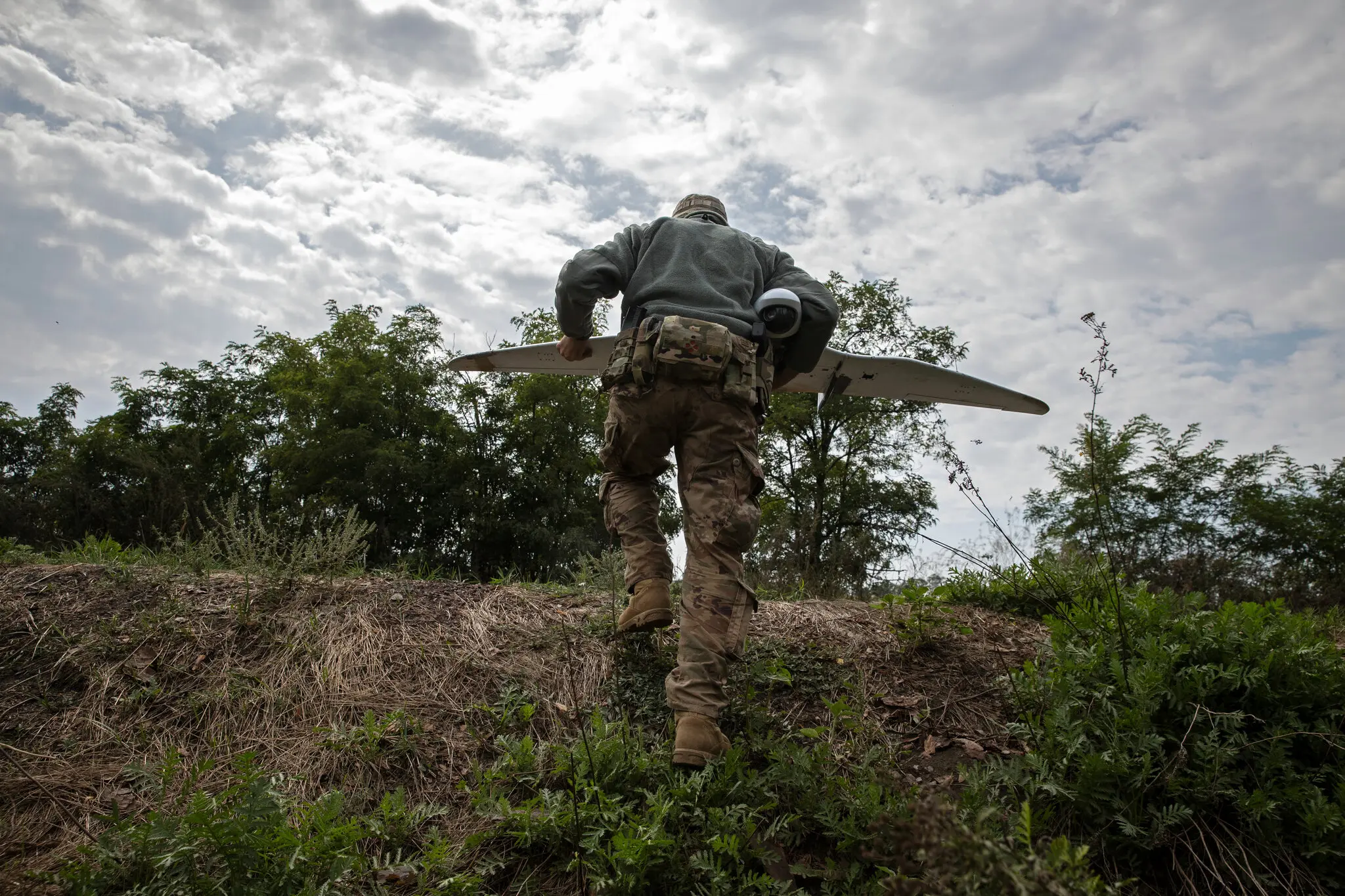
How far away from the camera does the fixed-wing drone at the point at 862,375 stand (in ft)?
18.1

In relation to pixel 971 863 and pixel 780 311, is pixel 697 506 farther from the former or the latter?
pixel 971 863

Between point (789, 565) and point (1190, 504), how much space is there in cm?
1232

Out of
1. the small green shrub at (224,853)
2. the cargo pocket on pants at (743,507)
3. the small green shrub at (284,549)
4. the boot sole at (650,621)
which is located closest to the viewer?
the small green shrub at (224,853)

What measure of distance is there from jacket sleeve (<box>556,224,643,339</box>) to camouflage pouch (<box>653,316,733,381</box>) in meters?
0.41

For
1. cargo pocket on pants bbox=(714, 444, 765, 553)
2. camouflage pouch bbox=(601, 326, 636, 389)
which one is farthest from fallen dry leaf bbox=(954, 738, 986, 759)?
camouflage pouch bbox=(601, 326, 636, 389)

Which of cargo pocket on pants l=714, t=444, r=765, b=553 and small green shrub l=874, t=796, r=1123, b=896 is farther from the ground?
cargo pocket on pants l=714, t=444, r=765, b=553

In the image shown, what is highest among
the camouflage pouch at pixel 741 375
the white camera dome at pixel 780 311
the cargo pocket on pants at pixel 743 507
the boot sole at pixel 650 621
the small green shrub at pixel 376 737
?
the white camera dome at pixel 780 311

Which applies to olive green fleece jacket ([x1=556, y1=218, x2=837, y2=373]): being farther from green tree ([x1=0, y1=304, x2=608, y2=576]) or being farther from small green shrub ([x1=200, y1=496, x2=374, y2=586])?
green tree ([x1=0, y1=304, x2=608, y2=576])

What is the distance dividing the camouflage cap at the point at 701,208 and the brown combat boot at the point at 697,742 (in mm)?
2239

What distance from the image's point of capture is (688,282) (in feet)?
10.6

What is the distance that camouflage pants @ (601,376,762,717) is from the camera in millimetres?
2705

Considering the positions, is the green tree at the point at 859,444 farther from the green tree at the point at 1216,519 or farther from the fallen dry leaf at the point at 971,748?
the fallen dry leaf at the point at 971,748

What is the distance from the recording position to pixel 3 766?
269 cm

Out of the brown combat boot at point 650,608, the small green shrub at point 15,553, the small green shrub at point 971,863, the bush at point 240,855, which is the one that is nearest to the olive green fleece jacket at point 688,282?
the brown combat boot at point 650,608
